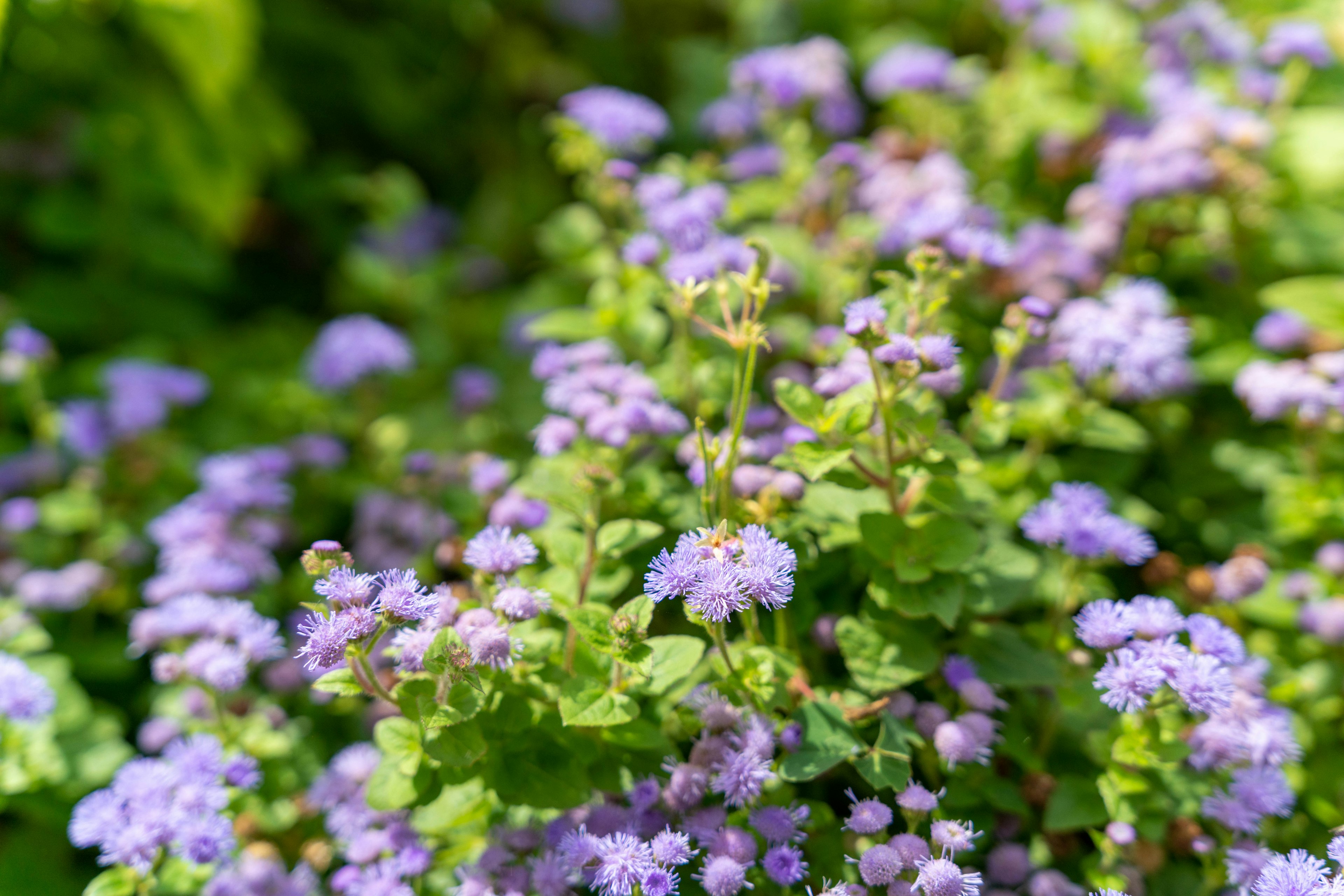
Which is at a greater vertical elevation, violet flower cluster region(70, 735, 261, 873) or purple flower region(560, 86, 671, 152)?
purple flower region(560, 86, 671, 152)

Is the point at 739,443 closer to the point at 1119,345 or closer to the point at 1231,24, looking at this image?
the point at 1119,345

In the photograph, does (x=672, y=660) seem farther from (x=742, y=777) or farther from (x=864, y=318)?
(x=864, y=318)

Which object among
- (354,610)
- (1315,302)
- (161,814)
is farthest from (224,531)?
(1315,302)

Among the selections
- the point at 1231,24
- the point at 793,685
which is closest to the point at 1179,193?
the point at 1231,24

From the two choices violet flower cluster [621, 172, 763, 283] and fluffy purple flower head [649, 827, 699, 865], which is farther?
violet flower cluster [621, 172, 763, 283]

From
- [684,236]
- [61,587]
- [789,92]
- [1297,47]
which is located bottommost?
[61,587]

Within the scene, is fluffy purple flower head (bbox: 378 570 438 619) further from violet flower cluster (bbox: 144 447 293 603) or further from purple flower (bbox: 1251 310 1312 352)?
purple flower (bbox: 1251 310 1312 352)

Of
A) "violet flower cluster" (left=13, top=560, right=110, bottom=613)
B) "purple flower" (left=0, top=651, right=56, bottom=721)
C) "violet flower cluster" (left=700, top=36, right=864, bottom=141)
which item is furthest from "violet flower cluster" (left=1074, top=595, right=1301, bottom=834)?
"violet flower cluster" (left=13, top=560, right=110, bottom=613)
